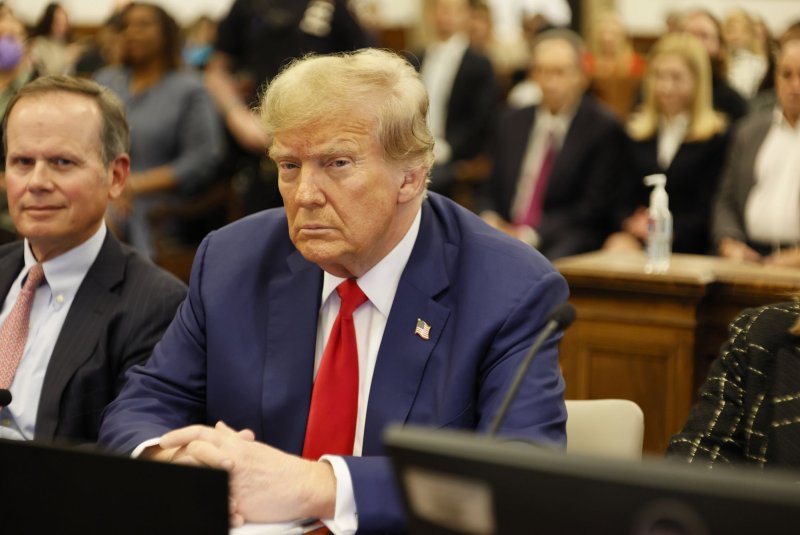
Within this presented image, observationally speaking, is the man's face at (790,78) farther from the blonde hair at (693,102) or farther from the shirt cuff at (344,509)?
the shirt cuff at (344,509)

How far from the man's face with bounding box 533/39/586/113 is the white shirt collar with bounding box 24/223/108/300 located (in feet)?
11.0

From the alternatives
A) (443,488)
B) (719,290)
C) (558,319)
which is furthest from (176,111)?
(443,488)

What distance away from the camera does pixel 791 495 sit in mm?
877

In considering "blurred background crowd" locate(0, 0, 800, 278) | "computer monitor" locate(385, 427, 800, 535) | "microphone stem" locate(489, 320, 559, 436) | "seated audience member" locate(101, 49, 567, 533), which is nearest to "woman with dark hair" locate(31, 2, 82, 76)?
"blurred background crowd" locate(0, 0, 800, 278)

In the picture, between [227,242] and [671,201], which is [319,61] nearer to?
[227,242]

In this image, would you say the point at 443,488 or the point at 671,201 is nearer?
the point at 443,488

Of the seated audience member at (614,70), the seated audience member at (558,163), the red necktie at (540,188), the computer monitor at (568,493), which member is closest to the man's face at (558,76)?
the seated audience member at (558,163)

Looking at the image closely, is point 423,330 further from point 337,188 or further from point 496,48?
point 496,48

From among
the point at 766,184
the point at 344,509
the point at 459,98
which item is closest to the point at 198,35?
the point at 459,98

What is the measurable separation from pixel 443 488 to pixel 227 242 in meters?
1.33

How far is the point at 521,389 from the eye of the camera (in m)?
1.97

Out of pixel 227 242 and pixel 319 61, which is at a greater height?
pixel 319 61

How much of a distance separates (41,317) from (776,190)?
Result: 319 centimetres

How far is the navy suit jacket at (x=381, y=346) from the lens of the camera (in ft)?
6.65
